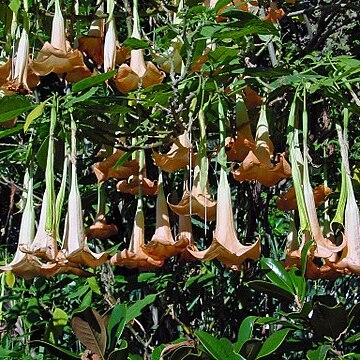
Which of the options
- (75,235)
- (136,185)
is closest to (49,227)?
(75,235)

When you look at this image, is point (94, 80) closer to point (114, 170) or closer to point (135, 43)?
point (135, 43)

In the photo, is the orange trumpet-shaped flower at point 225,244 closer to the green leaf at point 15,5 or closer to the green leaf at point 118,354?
the green leaf at point 118,354

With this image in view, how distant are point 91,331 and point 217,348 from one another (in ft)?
0.91

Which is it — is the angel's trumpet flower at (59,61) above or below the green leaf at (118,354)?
above

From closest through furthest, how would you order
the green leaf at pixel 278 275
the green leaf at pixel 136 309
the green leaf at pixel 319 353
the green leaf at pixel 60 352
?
the green leaf at pixel 319 353, the green leaf at pixel 60 352, the green leaf at pixel 278 275, the green leaf at pixel 136 309

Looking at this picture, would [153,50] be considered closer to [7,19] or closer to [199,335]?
[7,19]

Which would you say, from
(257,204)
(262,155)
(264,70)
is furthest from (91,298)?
(264,70)

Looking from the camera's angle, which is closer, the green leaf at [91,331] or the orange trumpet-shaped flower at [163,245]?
the green leaf at [91,331]

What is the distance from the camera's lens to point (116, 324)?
1591 mm

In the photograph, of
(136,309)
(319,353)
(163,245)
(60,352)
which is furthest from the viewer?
(136,309)

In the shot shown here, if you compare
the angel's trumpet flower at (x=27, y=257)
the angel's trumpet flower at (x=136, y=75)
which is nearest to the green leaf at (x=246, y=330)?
the angel's trumpet flower at (x=27, y=257)

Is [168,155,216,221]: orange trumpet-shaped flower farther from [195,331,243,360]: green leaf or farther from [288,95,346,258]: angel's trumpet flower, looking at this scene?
[195,331,243,360]: green leaf

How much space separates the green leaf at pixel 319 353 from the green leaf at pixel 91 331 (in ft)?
1.40

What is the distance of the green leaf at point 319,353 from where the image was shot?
54.9 inches
